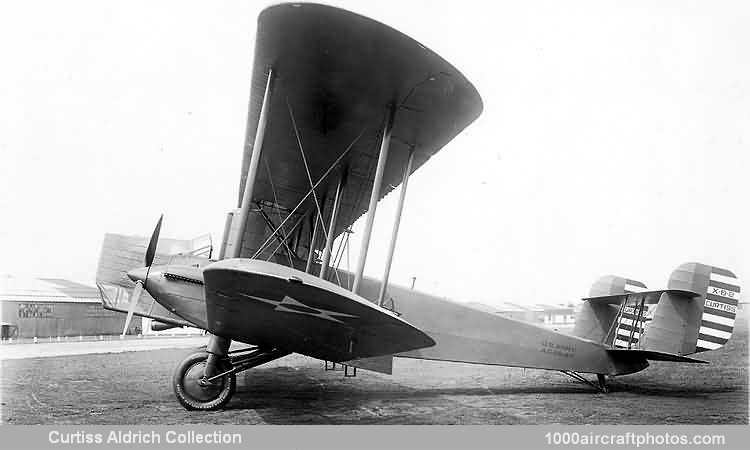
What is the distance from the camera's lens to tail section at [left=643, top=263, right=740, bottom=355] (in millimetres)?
6676

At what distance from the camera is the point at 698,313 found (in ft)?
22.2

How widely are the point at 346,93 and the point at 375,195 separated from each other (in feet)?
3.40

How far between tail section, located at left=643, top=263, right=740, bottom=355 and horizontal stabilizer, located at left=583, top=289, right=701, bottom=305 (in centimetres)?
9

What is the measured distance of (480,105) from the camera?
4.61 metres

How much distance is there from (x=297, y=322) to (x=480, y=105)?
257 cm

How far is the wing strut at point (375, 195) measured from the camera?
4.34 m

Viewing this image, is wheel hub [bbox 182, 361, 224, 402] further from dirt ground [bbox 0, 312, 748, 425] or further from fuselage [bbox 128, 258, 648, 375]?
fuselage [bbox 128, 258, 648, 375]

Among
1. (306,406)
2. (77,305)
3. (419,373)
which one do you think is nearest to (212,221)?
(306,406)

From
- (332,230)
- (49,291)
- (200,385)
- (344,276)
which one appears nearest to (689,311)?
(344,276)

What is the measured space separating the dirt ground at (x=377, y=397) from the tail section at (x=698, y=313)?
0.64m

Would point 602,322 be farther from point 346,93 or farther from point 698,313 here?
point 346,93
